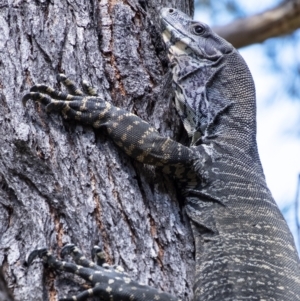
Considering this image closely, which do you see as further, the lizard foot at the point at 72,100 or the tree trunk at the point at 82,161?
the lizard foot at the point at 72,100

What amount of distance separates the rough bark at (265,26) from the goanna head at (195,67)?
3.18 metres

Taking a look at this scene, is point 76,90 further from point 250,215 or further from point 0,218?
point 250,215

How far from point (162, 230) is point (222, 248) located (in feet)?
1.86

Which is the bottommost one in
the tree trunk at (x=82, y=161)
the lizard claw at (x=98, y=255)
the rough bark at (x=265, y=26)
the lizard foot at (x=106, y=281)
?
the lizard foot at (x=106, y=281)

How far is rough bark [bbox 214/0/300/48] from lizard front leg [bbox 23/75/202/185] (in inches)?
174

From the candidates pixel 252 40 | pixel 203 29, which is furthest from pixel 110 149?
pixel 252 40

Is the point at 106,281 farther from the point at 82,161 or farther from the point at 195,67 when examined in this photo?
the point at 195,67

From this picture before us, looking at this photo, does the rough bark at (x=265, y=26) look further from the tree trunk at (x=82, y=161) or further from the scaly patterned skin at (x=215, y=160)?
the tree trunk at (x=82, y=161)

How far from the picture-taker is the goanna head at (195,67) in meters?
5.27

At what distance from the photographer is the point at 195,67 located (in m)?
5.51

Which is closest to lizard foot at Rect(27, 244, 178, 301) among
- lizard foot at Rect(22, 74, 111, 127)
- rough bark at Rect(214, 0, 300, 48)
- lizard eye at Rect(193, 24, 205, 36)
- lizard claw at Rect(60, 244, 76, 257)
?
lizard claw at Rect(60, 244, 76, 257)

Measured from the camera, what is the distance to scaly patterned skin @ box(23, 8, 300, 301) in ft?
14.4

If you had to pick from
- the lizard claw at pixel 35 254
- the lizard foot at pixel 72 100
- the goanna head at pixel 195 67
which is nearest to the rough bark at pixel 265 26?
the goanna head at pixel 195 67

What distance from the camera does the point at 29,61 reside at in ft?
15.1
